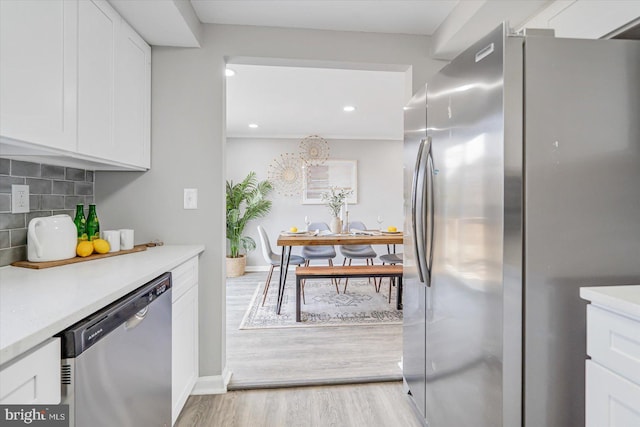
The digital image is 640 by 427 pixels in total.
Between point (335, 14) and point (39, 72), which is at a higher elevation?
point (335, 14)

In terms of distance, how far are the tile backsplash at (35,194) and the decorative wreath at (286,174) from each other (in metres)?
3.76

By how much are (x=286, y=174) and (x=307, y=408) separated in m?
4.28

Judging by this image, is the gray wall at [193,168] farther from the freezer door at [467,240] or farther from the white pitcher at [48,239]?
the freezer door at [467,240]

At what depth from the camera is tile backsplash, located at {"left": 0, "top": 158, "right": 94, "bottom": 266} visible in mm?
1340

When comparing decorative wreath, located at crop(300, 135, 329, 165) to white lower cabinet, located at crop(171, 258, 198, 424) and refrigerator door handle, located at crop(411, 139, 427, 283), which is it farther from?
refrigerator door handle, located at crop(411, 139, 427, 283)

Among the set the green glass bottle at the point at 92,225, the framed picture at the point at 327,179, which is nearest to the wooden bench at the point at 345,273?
the green glass bottle at the point at 92,225

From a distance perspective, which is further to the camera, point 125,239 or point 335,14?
point 335,14

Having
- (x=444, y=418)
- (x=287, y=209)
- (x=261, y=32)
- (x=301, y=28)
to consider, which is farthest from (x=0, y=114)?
(x=287, y=209)

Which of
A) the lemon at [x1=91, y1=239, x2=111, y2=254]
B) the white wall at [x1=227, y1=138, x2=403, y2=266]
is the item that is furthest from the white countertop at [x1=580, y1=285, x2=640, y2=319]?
the white wall at [x1=227, y1=138, x2=403, y2=266]

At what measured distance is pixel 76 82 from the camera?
4.24 feet

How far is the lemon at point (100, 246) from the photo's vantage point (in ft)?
5.11

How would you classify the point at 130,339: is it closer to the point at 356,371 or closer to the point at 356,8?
the point at 356,371

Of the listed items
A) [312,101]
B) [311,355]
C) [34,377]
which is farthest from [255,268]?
[34,377]

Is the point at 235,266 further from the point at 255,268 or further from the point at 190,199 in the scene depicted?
the point at 190,199
